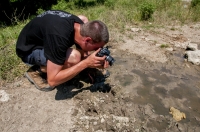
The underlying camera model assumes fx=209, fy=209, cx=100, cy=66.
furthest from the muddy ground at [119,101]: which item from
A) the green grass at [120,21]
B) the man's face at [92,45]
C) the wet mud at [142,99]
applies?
the man's face at [92,45]

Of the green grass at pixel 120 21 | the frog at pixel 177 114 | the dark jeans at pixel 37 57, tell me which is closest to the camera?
the frog at pixel 177 114

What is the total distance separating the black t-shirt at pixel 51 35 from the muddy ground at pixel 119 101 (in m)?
0.67

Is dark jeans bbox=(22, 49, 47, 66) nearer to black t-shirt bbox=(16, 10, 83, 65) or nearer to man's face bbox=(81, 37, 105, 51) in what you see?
black t-shirt bbox=(16, 10, 83, 65)

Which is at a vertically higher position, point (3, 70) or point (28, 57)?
point (28, 57)

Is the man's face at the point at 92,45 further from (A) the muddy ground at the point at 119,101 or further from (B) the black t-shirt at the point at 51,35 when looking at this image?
(A) the muddy ground at the point at 119,101

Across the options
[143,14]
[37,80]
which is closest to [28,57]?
[37,80]

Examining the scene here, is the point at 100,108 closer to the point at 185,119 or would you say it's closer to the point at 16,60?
the point at 185,119

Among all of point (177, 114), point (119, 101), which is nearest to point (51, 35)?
point (119, 101)

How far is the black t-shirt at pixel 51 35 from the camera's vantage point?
2.38 m

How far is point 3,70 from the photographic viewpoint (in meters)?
3.34

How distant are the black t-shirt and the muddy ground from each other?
0.67 metres

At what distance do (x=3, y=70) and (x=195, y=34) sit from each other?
4.51m

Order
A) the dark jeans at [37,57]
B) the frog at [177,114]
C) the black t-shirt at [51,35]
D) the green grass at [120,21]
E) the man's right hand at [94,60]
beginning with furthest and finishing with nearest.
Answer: the green grass at [120,21]
the dark jeans at [37,57]
the frog at [177,114]
the man's right hand at [94,60]
the black t-shirt at [51,35]

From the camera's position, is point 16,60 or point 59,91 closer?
point 59,91
